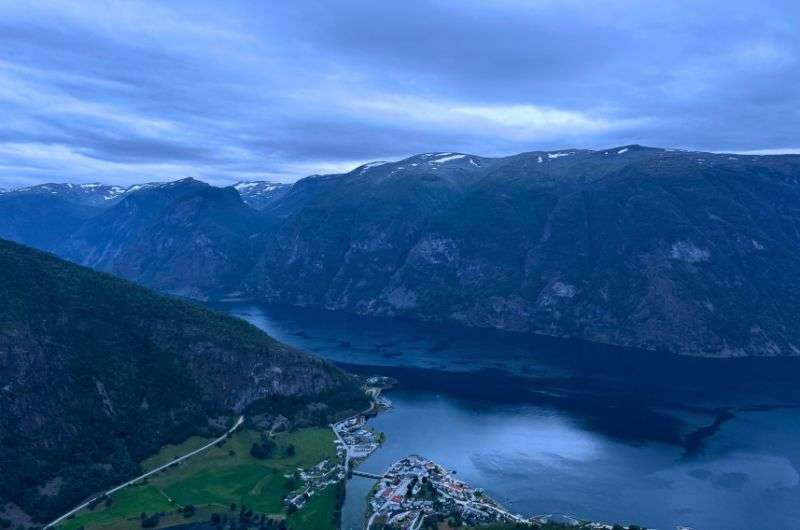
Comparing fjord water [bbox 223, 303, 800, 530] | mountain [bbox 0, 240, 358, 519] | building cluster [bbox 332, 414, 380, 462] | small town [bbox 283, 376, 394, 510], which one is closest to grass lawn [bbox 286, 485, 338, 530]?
small town [bbox 283, 376, 394, 510]

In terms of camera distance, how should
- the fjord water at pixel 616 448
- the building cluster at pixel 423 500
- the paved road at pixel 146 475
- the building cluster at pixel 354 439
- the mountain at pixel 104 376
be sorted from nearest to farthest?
the paved road at pixel 146 475 → the building cluster at pixel 423 500 → the fjord water at pixel 616 448 → the mountain at pixel 104 376 → the building cluster at pixel 354 439

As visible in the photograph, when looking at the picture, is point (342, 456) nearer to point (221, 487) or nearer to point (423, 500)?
point (221, 487)

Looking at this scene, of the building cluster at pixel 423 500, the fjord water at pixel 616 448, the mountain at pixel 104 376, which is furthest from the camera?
the mountain at pixel 104 376

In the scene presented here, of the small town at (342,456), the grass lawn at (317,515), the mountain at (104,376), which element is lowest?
the grass lawn at (317,515)

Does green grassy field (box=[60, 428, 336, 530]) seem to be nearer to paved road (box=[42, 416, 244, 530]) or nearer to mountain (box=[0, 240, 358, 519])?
paved road (box=[42, 416, 244, 530])

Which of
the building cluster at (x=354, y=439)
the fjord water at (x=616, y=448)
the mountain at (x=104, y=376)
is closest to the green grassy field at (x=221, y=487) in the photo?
the building cluster at (x=354, y=439)

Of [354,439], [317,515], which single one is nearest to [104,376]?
[354,439]

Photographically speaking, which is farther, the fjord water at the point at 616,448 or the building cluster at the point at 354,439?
the building cluster at the point at 354,439

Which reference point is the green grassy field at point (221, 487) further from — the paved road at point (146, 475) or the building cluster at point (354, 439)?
the building cluster at point (354, 439)
